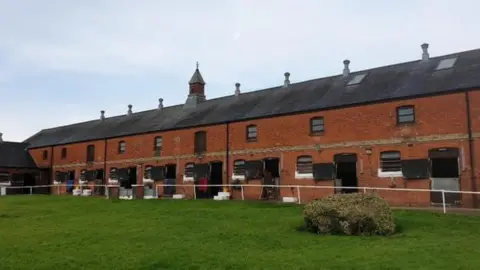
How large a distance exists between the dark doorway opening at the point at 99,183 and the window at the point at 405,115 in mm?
24753

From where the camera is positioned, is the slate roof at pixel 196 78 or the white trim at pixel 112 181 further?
the slate roof at pixel 196 78

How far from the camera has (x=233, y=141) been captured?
32094 millimetres

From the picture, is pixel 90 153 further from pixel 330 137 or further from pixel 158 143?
pixel 330 137

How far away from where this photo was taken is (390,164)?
25.0m

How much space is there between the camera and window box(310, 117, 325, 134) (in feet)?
91.4

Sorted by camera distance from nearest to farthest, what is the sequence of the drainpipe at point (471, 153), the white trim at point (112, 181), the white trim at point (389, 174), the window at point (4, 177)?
the drainpipe at point (471, 153) < the white trim at point (389, 174) < the white trim at point (112, 181) < the window at point (4, 177)

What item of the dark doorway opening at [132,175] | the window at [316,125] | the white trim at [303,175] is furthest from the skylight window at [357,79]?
the dark doorway opening at [132,175]

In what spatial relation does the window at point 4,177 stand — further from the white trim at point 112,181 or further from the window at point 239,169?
the window at point 239,169

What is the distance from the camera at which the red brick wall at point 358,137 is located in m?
23.2

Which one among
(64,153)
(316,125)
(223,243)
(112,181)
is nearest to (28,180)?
(64,153)

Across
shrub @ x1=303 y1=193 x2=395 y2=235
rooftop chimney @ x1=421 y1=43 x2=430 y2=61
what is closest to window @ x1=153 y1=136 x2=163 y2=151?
rooftop chimney @ x1=421 y1=43 x2=430 y2=61

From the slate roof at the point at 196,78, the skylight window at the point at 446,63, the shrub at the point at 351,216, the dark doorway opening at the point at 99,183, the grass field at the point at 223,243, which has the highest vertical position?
the slate roof at the point at 196,78

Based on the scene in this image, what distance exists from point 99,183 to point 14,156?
12157 millimetres

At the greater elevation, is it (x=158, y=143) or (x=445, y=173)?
(x=158, y=143)
